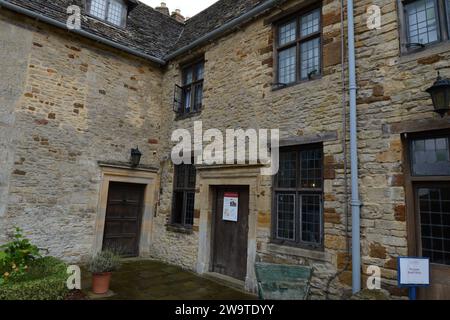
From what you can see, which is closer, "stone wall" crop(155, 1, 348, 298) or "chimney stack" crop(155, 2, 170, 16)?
"stone wall" crop(155, 1, 348, 298)

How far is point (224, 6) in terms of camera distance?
879 centimetres

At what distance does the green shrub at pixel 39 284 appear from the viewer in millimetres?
4188

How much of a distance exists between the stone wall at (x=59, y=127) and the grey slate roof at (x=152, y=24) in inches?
18.3

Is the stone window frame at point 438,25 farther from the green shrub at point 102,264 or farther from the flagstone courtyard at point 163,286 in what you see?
the green shrub at point 102,264

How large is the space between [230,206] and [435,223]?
12.5 ft

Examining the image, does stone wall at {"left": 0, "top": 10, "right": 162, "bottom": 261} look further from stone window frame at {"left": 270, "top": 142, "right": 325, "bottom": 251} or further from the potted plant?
stone window frame at {"left": 270, "top": 142, "right": 325, "bottom": 251}

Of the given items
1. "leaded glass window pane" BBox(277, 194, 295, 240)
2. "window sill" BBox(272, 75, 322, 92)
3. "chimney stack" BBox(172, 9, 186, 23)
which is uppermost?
"chimney stack" BBox(172, 9, 186, 23)

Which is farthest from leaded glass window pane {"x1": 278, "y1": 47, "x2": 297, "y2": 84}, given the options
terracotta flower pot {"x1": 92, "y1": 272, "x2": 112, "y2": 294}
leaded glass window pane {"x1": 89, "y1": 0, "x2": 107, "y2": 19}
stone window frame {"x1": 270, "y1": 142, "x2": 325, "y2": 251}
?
leaded glass window pane {"x1": 89, "y1": 0, "x2": 107, "y2": 19}

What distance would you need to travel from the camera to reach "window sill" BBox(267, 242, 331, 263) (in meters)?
4.72

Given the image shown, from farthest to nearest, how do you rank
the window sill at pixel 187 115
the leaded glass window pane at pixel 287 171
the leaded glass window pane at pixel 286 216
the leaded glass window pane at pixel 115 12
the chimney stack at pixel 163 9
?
the chimney stack at pixel 163 9, the leaded glass window pane at pixel 115 12, the window sill at pixel 187 115, the leaded glass window pane at pixel 287 171, the leaded glass window pane at pixel 286 216

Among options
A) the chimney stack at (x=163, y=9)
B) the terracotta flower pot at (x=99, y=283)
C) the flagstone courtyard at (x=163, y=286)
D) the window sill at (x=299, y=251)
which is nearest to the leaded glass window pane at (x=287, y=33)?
the window sill at (x=299, y=251)

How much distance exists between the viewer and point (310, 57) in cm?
563

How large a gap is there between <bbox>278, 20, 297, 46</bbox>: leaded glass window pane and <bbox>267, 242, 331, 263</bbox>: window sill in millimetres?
3997
